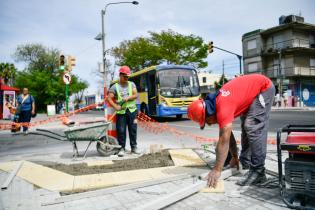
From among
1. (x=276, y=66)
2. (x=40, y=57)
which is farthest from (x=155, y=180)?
(x=40, y=57)

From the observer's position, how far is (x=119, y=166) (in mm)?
5660

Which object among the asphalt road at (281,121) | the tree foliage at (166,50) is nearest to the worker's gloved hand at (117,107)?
the asphalt road at (281,121)

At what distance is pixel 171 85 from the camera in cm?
1780

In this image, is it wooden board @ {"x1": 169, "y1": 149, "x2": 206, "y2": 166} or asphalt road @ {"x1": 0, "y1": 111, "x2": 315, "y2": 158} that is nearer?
wooden board @ {"x1": 169, "y1": 149, "x2": 206, "y2": 166}

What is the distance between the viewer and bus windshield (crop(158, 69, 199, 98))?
1758cm

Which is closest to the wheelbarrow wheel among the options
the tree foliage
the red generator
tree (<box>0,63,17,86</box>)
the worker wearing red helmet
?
the worker wearing red helmet

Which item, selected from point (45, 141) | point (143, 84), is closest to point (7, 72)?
point (143, 84)

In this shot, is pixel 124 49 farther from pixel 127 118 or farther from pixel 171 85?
pixel 127 118

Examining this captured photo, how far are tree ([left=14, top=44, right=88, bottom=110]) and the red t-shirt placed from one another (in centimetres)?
5323

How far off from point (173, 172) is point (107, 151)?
234cm

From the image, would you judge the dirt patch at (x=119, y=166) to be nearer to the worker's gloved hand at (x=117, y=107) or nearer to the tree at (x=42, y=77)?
the worker's gloved hand at (x=117, y=107)

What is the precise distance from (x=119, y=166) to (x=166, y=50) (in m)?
39.0

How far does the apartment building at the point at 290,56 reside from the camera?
135ft

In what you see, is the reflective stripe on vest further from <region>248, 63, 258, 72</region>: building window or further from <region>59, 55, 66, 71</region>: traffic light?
<region>248, 63, 258, 72</region>: building window
